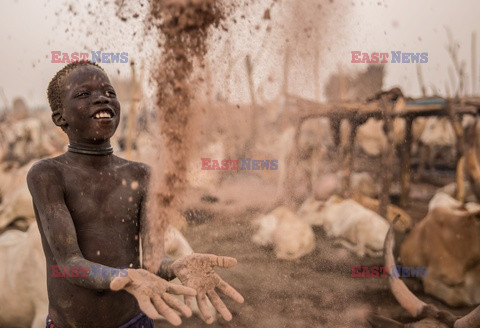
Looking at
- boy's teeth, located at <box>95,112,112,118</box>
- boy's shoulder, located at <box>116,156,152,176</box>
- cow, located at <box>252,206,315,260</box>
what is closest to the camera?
boy's teeth, located at <box>95,112,112,118</box>

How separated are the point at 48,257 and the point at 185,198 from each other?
861 millimetres

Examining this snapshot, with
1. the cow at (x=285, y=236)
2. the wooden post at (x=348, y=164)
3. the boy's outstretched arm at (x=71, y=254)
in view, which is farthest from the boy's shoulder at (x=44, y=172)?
the wooden post at (x=348, y=164)

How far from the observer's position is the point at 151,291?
130 centimetres

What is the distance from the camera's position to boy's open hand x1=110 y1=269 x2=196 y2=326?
1.26 m

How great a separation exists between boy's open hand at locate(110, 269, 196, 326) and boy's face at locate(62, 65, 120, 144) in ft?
2.02

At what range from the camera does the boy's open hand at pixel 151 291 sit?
1264 mm

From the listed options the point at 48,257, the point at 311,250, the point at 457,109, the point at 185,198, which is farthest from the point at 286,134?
the point at 48,257

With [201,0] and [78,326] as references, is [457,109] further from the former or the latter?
[78,326]

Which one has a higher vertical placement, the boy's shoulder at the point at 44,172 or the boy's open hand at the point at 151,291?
the boy's shoulder at the point at 44,172

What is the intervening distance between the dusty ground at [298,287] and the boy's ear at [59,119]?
2714mm

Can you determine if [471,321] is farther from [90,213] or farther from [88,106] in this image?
[88,106]

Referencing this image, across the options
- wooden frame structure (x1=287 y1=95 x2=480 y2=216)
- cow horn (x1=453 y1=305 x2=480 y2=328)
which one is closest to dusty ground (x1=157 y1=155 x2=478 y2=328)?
cow horn (x1=453 y1=305 x2=480 y2=328)

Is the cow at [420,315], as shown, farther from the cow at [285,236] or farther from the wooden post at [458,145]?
the wooden post at [458,145]

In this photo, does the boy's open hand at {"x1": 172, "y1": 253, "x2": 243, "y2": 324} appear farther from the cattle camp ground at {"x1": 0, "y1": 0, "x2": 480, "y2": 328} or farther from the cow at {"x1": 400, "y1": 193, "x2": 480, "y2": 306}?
the cow at {"x1": 400, "y1": 193, "x2": 480, "y2": 306}
